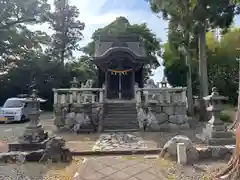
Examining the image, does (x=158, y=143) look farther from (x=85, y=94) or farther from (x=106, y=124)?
(x=85, y=94)

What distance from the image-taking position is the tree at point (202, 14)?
39.8ft

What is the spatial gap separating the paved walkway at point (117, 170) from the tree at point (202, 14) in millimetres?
9349

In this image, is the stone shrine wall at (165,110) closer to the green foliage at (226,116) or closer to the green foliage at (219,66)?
the green foliage at (226,116)

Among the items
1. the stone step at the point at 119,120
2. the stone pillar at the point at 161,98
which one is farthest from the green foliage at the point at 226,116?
the stone step at the point at 119,120

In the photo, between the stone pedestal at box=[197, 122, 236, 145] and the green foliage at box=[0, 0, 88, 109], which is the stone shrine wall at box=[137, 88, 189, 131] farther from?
the green foliage at box=[0, 0, 88, 109]

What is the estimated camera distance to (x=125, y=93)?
1642 centimetres

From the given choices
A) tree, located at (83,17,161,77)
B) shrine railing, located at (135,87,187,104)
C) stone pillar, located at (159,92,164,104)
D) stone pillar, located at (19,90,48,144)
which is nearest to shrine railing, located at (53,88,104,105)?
shrine railing, located at (135,87,187,104)

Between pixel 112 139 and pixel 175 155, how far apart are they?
342 centimetres

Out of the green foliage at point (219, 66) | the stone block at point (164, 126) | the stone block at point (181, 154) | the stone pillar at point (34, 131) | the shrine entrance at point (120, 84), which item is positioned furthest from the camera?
the green foliage at point (219, 66)

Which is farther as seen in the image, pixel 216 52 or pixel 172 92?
pixel 216 52

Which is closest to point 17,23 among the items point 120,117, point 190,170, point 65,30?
point 65,30

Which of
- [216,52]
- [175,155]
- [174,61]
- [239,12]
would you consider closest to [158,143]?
[175,155]

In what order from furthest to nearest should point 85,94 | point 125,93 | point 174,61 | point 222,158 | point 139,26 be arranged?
1. point 139,26
2. point 174,61
3. point 125,93
4. point 85,94
5. point 222,158

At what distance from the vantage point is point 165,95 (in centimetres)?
1169
